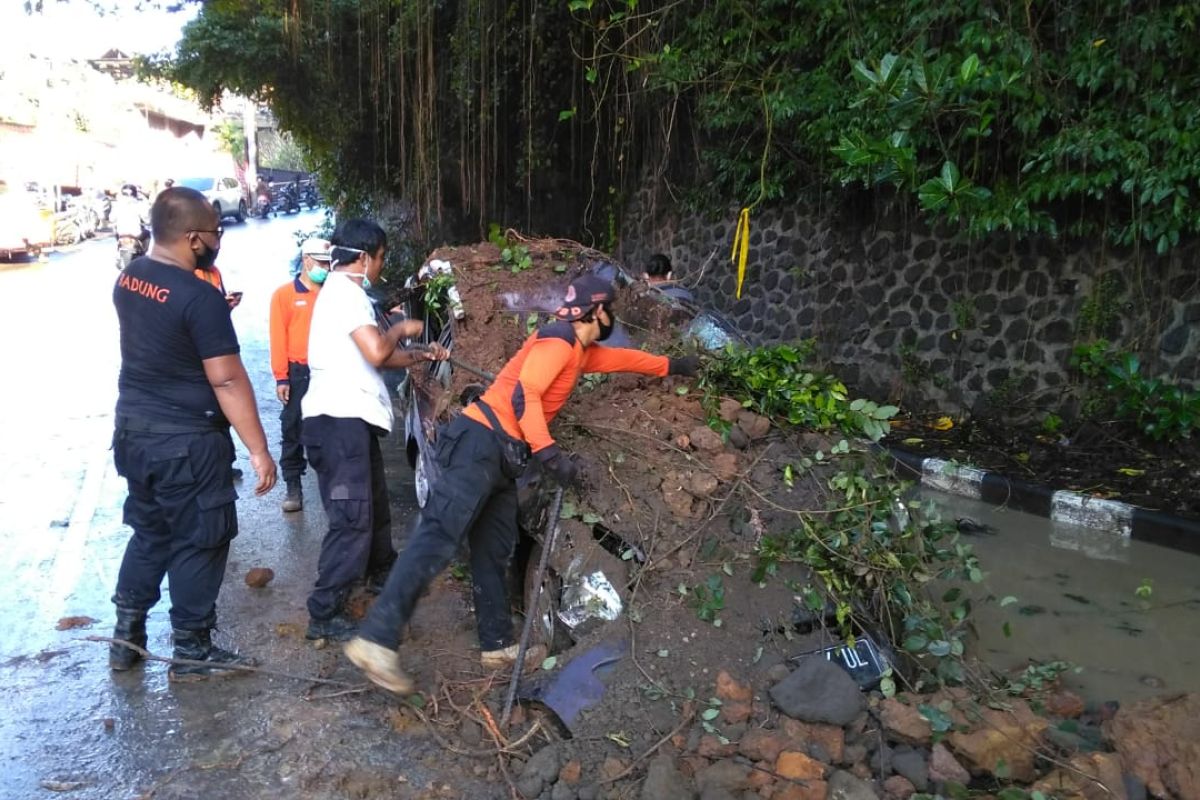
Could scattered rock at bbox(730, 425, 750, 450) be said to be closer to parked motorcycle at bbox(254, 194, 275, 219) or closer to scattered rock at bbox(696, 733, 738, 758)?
A: scattered rock at bbox(696, 733, 738, 758)

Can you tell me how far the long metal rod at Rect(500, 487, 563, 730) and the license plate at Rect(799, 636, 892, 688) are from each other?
41.7 inches

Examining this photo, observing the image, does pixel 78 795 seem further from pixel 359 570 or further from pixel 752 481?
pixel 752 481

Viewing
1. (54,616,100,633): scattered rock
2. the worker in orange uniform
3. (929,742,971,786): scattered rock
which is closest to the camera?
(929,742,971,786): scattered rock

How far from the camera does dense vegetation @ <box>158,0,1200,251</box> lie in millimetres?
6598

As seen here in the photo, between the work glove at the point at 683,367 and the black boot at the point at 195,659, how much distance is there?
7.45 feet

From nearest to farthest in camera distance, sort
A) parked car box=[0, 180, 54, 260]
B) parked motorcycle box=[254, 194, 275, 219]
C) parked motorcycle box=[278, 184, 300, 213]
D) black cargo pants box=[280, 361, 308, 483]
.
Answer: black cargo pants box=[280, 361, 308, 483] < parked car box=[0, 180, 54, 260] < parked motorcycle box=[254, 194, 275, 219] < parked motorcycle box=[278, 184, 300, 213]

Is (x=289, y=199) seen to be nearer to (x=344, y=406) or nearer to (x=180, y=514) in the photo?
(x=344, y=406)

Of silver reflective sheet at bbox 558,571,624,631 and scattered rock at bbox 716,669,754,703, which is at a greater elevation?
silver reflective sheet at bbox 558,571,624,631

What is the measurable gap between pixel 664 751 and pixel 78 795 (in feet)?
6.48

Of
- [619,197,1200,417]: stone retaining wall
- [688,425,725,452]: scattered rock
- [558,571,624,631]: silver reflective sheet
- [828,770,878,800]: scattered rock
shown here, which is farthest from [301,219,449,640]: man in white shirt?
[619,197,1200,417]: stone retaining wall

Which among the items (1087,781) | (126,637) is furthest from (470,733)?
(1087,781)

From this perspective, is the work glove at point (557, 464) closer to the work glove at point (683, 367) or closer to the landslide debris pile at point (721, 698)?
the landslide debris pile at point (721, 698)

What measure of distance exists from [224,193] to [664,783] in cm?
3139

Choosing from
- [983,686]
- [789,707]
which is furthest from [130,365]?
[983,686]
